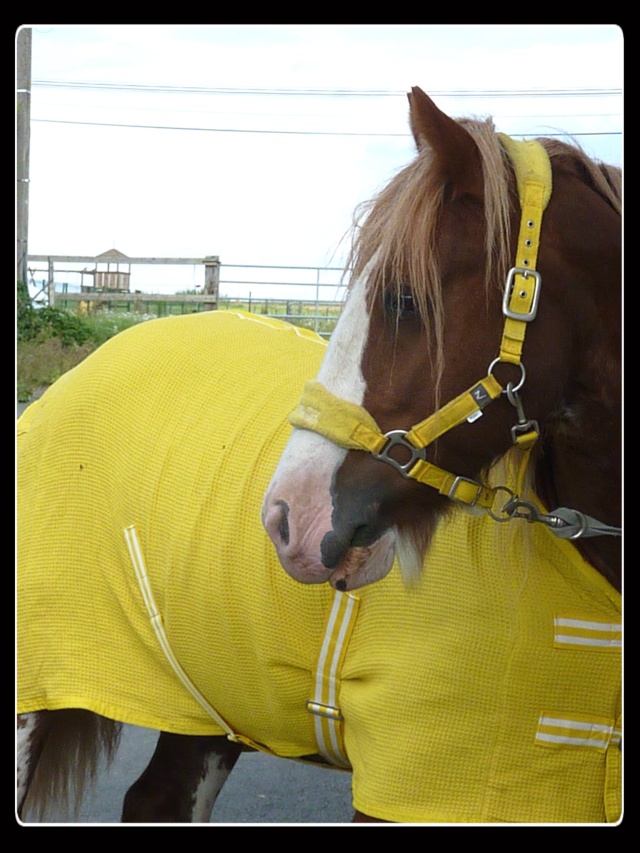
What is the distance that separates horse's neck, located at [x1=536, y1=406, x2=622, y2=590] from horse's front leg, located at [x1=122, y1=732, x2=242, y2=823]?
120cm

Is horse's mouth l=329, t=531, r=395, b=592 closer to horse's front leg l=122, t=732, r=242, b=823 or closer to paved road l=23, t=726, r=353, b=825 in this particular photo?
horse's front leg l=122, t=732, r=242, b=823

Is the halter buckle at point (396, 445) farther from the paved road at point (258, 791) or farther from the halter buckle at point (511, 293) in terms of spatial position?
the paved road at point (258, 791)

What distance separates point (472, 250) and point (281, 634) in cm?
79

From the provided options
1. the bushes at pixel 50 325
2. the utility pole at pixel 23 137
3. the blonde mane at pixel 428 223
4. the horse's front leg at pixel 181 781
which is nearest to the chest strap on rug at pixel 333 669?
the blonde mane at pixel 428 223

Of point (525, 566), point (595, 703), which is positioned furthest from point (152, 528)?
point (595, 703)

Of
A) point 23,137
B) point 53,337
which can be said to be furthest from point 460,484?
point 53,337

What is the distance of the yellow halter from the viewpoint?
136cm

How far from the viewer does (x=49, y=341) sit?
7.62ft

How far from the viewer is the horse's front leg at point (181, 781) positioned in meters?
2.34

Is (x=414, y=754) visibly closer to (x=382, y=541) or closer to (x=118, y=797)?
(x=382, y=541)

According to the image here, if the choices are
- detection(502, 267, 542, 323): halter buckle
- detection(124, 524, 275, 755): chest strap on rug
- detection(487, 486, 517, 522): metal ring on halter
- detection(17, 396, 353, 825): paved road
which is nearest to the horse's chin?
detection(487, 486, 517, 522): metal ring on halter

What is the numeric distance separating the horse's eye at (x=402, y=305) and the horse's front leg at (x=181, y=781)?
139 centimetres

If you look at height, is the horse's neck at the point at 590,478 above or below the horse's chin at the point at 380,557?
above
